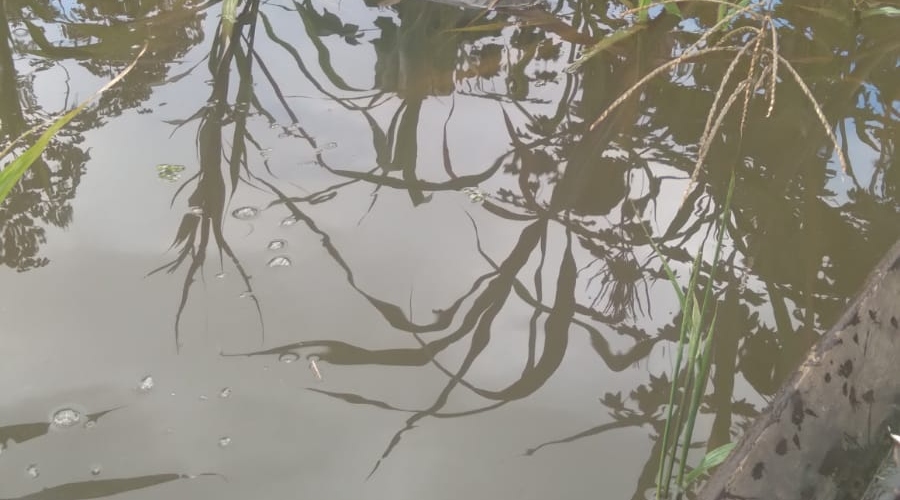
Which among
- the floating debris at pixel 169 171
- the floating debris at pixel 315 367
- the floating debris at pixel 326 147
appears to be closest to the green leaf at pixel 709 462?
the floating debris at pixel 315 367

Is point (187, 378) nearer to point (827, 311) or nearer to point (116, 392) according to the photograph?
point (116, 392)

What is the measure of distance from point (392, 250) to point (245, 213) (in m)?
0.33

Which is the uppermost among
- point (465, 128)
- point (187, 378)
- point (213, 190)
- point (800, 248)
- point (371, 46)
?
point (371, 46)

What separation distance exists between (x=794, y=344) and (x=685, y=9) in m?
1.39

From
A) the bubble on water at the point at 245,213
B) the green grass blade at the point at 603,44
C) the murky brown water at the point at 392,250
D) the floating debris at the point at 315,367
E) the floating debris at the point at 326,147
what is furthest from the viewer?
the green grass blade at the point at 603,44

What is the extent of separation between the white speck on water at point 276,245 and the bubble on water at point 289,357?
0.28m

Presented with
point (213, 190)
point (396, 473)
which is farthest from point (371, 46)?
point (396, 473)

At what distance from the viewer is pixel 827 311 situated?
4.47 feet

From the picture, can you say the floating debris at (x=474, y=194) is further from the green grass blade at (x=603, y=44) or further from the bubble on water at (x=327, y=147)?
the green grass blade at (x=603, y=44)

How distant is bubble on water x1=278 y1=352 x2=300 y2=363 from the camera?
126cm

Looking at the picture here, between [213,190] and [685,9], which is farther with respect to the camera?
[685,9]

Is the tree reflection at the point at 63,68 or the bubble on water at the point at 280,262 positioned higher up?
the tree reflection at the point at 63,68

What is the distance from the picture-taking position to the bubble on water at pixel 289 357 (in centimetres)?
126

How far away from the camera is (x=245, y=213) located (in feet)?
5.14
